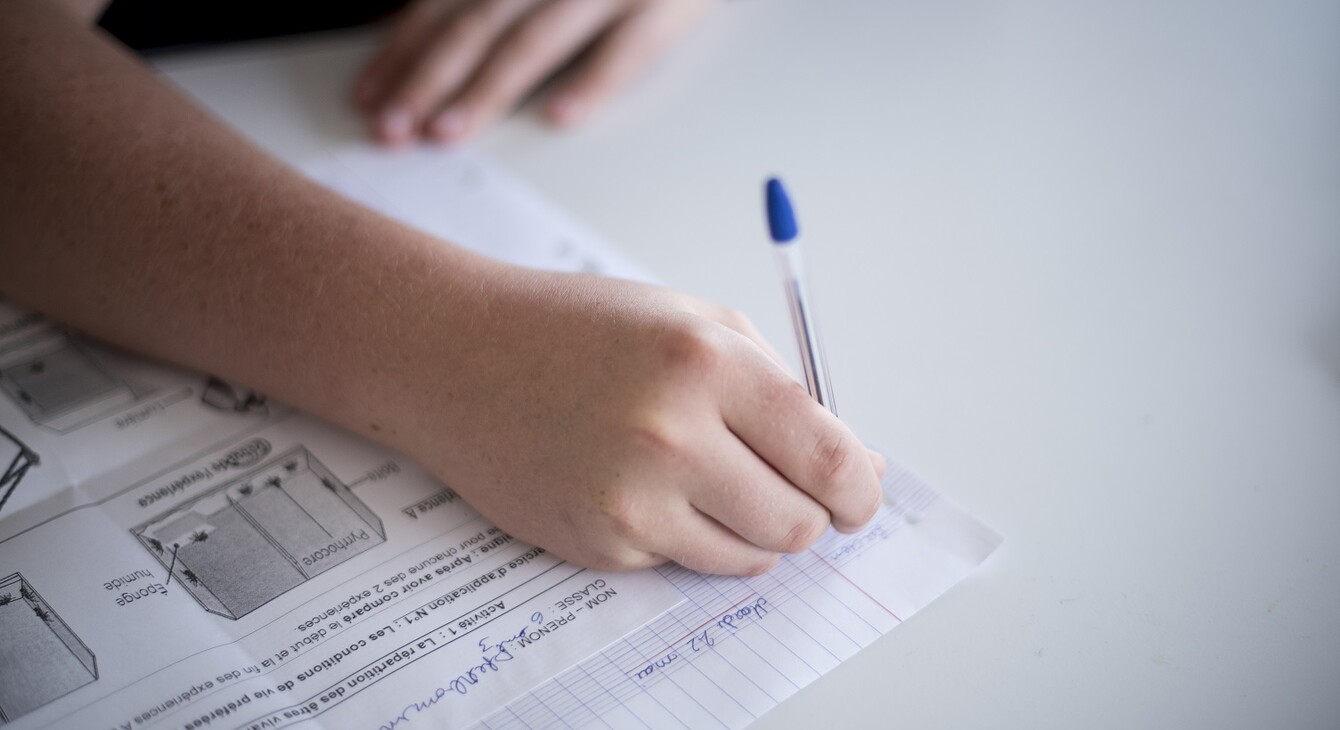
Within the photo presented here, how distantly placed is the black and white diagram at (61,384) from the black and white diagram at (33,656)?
0.14 m

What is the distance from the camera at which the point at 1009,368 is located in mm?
666

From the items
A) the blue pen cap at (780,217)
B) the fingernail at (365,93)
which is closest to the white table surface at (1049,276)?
the fingernail at (365,93)

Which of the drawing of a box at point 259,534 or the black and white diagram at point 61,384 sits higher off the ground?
the black and white diagram at point 61,384

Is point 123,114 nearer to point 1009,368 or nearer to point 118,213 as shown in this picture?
point 118,213

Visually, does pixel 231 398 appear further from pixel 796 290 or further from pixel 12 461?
pixel 796 290

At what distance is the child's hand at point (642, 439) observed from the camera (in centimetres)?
51

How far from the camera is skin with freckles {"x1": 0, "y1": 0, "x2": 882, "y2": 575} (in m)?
0.52

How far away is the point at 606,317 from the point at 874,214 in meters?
0.33

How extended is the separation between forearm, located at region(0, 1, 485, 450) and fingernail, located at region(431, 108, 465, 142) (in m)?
0.23

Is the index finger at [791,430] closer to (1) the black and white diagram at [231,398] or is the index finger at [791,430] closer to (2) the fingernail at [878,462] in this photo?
(2) the fingernail at [878,462]

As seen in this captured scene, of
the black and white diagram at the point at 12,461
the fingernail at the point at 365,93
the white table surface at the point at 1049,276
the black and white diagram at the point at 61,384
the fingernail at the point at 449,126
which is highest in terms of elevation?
the fingernail at the point at 365,93

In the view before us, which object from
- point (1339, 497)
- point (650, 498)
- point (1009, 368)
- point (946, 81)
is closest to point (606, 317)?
point (650, 498)

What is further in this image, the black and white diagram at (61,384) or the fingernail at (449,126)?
the fingernail at (449,126)

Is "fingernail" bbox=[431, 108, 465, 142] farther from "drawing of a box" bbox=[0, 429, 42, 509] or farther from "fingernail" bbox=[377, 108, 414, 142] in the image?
"drawing of a box" bbox=[0, 429, 42, 509]
